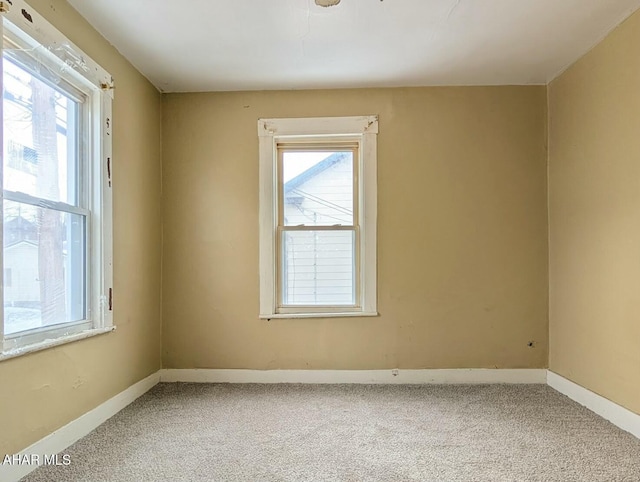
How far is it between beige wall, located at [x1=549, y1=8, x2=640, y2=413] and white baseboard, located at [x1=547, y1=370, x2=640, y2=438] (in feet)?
0.16

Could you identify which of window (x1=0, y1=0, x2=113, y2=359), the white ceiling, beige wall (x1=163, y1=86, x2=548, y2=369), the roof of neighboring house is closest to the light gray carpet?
beige wall (x1=163, y1=86, x2=548, y2=369)

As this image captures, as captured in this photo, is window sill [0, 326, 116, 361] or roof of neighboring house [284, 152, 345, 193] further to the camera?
roof of neighboring house [284, 152, 345, 193]

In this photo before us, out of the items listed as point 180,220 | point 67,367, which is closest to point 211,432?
point 67,367

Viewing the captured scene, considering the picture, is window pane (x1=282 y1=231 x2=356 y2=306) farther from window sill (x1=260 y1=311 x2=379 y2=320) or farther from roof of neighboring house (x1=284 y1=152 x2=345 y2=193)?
roof of neighboring house (x1=284 y1=152 x2=345 y2=193)

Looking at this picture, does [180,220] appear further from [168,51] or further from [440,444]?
[440,444]

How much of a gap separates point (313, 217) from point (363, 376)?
1.34m

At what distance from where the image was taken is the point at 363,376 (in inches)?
137

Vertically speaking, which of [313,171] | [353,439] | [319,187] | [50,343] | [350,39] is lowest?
[353,439]

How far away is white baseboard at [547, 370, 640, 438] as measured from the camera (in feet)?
8.13

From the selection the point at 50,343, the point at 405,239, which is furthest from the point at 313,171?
the point at 50,343

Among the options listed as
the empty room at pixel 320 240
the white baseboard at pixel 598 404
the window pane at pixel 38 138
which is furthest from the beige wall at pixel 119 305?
the white baseboard at pixel 598 404

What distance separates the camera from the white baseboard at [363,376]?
3447 millimetres

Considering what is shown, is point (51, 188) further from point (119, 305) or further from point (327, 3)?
point (327, 3)

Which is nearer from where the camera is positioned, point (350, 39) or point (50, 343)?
point (50, 343)
